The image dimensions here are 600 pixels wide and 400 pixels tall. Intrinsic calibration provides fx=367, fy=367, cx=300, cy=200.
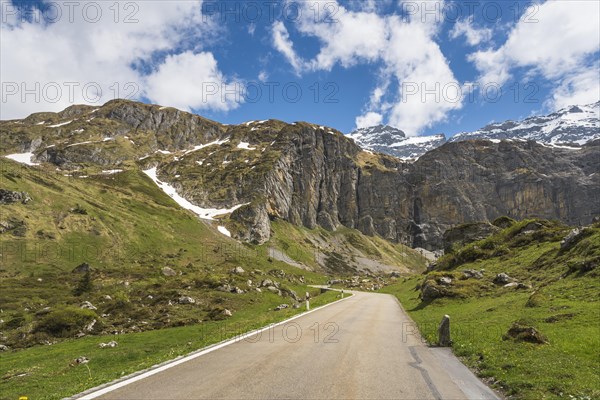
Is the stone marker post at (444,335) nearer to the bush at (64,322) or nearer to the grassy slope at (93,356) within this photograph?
the grassy slope at (93,356)

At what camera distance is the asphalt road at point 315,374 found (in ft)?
32.5

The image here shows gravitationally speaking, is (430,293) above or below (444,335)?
above

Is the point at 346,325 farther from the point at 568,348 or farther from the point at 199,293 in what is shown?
the point at 199,293

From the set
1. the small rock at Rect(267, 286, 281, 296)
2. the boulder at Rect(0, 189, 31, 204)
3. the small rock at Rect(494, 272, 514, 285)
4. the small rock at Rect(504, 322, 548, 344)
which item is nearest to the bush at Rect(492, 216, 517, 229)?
the small rock at Rect(494, 272, 514, 285)

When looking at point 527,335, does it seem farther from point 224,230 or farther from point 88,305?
point 224,230

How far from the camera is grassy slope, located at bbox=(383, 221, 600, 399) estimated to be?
11.8 m

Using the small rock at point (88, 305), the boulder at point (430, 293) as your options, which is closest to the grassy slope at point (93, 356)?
the small rock at point (88, 305)

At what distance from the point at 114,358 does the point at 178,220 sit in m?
148

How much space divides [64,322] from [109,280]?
1275 inches

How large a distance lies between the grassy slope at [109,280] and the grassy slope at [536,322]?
1272 centimetres

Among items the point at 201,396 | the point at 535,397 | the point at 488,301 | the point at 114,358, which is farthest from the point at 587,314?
the point at 114,358

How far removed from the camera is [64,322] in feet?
121

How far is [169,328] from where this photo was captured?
122ft

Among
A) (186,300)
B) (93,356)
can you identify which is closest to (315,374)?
(93,356)
